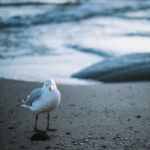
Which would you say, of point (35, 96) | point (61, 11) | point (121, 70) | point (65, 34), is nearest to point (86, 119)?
point (35, 96)

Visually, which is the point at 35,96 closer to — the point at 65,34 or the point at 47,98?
the point at 47,98

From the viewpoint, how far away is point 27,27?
20078 millimetres

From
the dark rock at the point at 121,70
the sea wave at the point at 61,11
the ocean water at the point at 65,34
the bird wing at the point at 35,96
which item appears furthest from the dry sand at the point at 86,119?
the sea wave at the point at 61,11

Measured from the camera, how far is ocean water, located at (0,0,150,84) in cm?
1204

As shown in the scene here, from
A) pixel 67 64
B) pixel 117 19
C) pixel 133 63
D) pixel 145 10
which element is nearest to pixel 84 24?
pixel 117 19

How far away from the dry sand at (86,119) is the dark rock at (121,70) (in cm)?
59

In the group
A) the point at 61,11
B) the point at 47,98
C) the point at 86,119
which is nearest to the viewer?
the point at 47,98

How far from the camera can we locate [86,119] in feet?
23.8

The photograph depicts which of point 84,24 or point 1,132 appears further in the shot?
point 84,24

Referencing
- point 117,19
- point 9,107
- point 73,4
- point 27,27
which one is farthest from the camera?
point 73,4

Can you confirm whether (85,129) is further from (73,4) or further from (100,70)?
(73,4)

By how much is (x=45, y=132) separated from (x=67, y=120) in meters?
0.81

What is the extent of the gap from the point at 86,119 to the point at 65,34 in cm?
1025

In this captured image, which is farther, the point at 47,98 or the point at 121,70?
the point at 121,70
